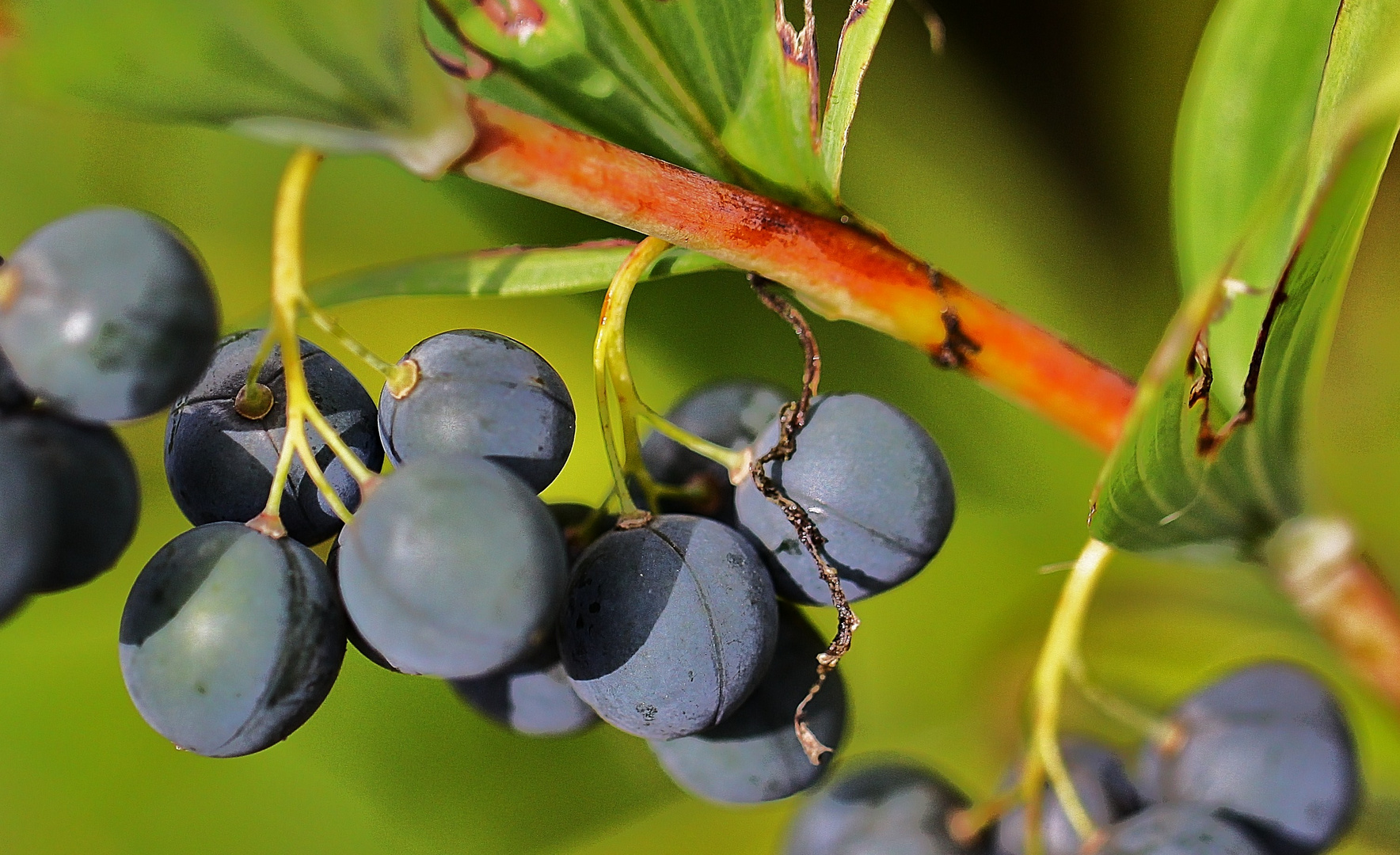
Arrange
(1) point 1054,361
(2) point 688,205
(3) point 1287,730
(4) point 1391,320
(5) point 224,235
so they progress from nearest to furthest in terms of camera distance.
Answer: (2) point 688,205, (1) point 1054,361, (3) point 1287,730, (5) point 224,235, (4) point 1391,320

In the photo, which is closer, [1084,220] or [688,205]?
[688,205]

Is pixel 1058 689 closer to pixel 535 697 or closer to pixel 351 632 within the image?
pixel 535 697

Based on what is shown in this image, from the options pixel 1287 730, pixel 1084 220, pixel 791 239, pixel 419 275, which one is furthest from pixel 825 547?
pixel 1084 220

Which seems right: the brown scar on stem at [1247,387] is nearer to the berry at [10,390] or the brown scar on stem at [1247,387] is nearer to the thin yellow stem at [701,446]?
the thin yellow stem at [701,446]

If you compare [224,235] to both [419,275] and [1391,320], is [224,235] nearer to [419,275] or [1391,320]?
[419,275]

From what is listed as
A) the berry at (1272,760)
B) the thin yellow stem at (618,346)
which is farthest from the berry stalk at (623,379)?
the berry at (1272,760)

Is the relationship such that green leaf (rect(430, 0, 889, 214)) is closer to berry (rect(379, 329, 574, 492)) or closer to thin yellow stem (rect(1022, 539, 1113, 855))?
berry (rect(379, 329, 574, 492))

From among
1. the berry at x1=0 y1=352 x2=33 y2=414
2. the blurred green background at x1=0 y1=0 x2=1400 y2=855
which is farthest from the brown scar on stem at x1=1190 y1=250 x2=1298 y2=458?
the blurred green background at x1=0 y1=0 x2=1400 y2=855
